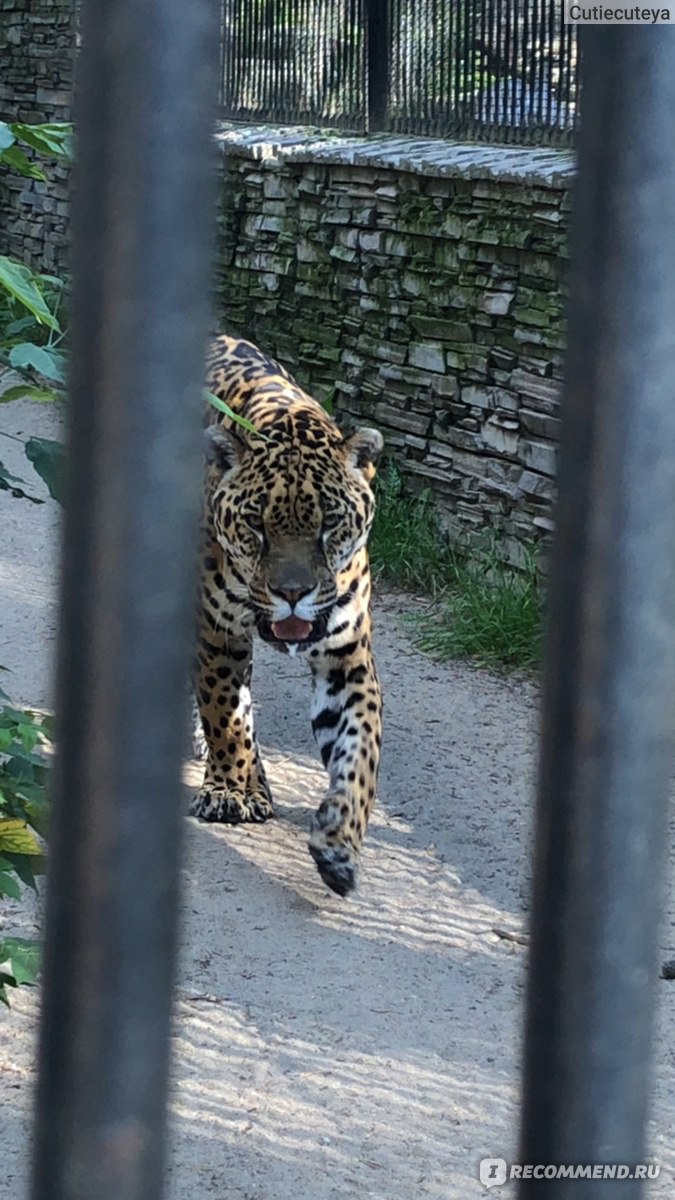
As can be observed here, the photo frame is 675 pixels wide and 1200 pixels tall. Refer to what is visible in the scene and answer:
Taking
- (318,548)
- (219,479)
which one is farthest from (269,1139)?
(219,479)

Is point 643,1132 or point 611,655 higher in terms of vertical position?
point 611,655

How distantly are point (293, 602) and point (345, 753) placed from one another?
446 millimetres

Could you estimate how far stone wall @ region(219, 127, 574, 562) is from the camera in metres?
6.98

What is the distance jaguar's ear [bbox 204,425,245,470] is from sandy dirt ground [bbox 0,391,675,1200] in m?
0.99

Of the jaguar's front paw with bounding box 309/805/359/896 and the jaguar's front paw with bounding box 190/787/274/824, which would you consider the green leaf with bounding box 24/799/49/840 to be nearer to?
the jaguar's front paw with bounding box 309/805/359/896

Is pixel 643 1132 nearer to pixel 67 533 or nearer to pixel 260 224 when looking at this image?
pixel 67 533

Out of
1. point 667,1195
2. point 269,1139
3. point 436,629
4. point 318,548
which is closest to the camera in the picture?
point 667,1195

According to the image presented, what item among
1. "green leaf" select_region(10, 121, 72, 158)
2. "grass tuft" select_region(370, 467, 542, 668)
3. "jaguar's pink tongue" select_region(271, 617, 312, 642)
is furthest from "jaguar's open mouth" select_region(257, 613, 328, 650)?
"green leaf" select_region(10, 121, 72, 158)

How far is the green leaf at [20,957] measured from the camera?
8.43 ft

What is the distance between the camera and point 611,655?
0.75 m

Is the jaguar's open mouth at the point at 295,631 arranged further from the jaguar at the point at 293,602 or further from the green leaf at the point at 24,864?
the green leaf at the point at 24,864

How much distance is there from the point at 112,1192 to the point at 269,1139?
3.01 m

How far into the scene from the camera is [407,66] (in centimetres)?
796

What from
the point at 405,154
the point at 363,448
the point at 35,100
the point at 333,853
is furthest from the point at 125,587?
the point at 35,100
